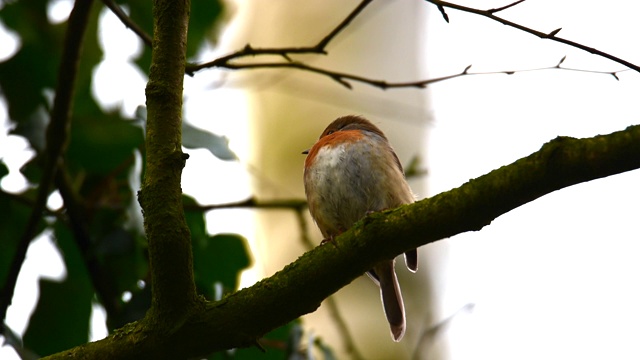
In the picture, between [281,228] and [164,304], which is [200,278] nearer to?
[164,304]

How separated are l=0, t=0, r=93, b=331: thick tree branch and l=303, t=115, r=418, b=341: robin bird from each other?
57.3 inches

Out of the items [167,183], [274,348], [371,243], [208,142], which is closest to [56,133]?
[208,142]

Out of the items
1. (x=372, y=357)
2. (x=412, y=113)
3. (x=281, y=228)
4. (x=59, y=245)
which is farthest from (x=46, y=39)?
(x=372, y=357)

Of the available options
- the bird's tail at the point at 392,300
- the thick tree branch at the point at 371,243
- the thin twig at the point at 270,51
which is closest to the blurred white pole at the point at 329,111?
the bird's tail at the point at 392,300

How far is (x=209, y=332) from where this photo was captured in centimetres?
271

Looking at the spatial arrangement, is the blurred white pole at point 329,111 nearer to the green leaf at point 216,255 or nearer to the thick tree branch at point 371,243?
the green leaf at point 216,255

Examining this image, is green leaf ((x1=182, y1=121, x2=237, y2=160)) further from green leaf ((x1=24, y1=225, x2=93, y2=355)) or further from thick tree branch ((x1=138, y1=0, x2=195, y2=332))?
green leaf ((x1=24, y1=225, x2=93, y2=355))

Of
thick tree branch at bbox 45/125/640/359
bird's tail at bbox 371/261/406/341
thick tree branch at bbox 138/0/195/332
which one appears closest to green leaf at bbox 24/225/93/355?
thick tree branch at bbox 45/125/640/359

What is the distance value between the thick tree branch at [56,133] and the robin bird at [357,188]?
145 cm

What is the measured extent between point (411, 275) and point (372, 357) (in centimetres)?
96

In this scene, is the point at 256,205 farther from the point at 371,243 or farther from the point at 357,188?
the point at 371,243

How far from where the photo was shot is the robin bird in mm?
4395

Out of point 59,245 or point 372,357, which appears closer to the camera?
point 59,245

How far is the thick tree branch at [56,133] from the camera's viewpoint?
365cm
